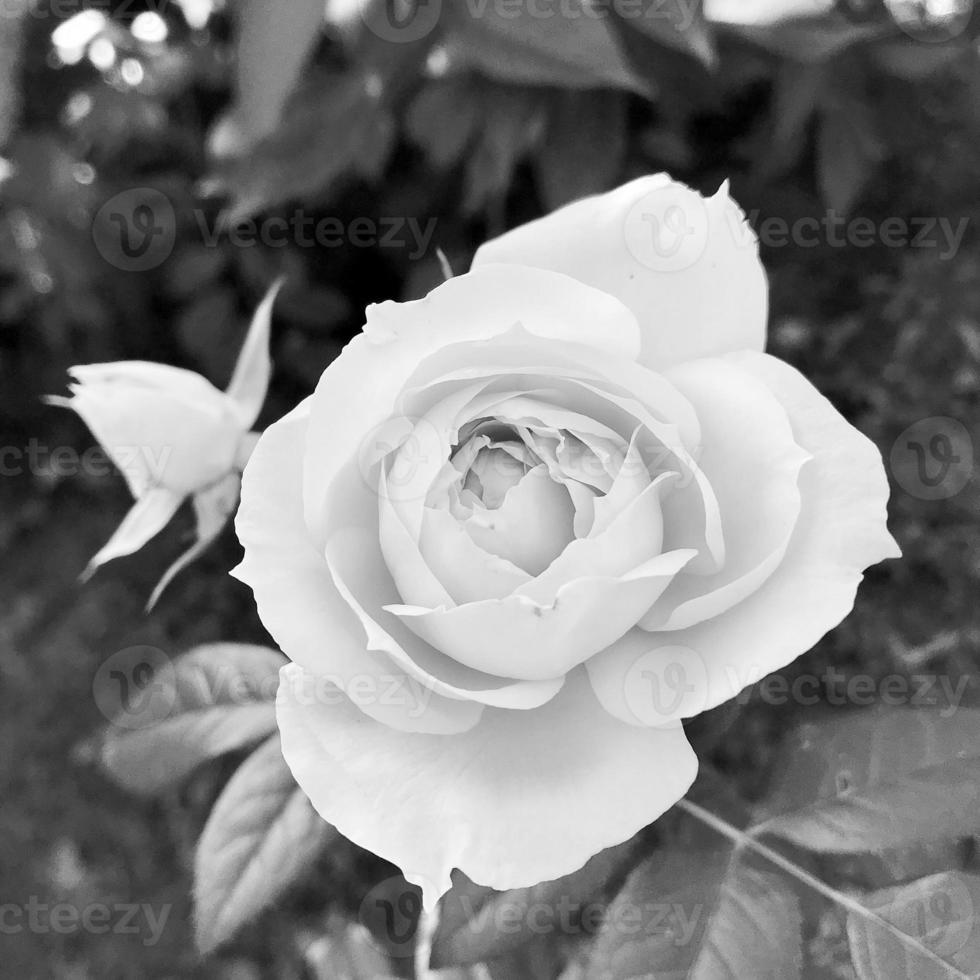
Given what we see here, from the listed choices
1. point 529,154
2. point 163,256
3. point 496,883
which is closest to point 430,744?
point 496,883

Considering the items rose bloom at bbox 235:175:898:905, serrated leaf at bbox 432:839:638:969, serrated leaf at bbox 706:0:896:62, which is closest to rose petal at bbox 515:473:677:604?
rose bloom at bbox 235:175:898:905

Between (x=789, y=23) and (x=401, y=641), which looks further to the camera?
(x=789, y=23)

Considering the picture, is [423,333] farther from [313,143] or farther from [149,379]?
[313,143]

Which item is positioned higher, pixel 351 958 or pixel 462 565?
pixel 462 565

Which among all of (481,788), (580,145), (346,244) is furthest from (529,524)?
(346,244)

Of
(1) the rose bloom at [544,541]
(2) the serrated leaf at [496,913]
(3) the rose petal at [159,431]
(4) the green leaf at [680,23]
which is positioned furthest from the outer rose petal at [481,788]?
(4) the green leaf at [680,23]

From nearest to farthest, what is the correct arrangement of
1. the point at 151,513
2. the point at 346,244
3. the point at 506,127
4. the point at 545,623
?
the point at 545,623
the point at 151,513
the point at 506,127
the point at 346,244

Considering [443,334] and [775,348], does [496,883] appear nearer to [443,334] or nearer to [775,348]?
[443,334]
